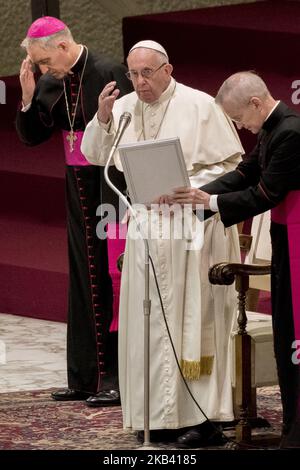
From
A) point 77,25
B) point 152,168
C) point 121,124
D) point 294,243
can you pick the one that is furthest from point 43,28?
point 77,25

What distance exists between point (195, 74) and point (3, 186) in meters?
1.69

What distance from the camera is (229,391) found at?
6016 mm

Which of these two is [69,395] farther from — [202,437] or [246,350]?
[246,350]

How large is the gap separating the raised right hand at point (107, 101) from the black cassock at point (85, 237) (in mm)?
660

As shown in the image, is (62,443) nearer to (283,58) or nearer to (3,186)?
(283,58)

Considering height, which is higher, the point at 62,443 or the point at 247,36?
the point at 247,36

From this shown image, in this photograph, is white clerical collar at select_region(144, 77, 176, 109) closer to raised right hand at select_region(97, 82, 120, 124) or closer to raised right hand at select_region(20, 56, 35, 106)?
raised right hand at select_region(97, 82, 120, 124)

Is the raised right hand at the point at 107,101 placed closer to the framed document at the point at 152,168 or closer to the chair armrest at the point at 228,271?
the framed document at the point at 152,168

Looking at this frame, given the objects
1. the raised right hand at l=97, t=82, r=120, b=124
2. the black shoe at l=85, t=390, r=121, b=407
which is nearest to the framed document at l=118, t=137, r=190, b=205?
the raised right hand at l=97, t=82, r=120, b=124

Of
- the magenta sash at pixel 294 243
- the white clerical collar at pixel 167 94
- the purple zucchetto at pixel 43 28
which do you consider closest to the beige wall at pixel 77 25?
the purple zucchetto at pixel 43 28

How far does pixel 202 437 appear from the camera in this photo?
5.94 m

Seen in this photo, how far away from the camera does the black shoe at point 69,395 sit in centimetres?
698
